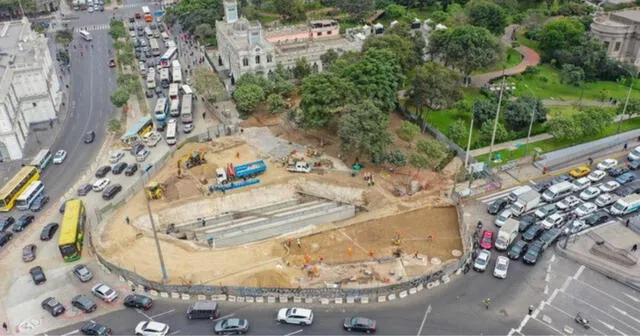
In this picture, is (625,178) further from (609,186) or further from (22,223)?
(22,223)

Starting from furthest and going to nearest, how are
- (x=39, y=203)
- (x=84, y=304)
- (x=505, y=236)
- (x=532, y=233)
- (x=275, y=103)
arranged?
(x=275, y=103)
(x=39, y=203)
(x=532, y=233)
(x=505, y=236)
(x=84, y=304)

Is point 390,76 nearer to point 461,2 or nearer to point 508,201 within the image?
point 508,201

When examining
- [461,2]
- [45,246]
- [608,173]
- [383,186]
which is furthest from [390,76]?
[461,2]

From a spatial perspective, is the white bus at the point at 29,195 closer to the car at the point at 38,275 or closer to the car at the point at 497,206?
the car at the point at 38,275

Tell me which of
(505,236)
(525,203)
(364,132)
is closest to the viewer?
(505,236)

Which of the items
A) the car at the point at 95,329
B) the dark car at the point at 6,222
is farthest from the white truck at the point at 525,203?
the dark car at the point at 6,222

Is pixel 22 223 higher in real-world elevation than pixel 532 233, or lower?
lower

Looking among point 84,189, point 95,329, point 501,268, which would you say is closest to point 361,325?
point 501,268

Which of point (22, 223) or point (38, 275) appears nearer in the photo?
point (38, 275)
